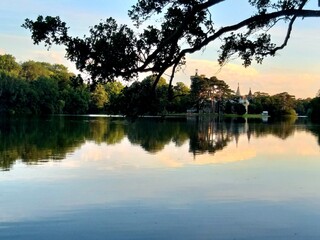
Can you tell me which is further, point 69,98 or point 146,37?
point 69,98

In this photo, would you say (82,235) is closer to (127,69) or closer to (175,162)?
(127,69)

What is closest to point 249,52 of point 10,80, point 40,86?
point 10,80

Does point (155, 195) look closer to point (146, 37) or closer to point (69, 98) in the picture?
point (146, 37)

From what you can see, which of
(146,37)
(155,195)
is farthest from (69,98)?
(146,37)

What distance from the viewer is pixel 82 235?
26.7 ft

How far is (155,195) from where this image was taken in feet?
38.8

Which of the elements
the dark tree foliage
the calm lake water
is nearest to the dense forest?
the calm lake water

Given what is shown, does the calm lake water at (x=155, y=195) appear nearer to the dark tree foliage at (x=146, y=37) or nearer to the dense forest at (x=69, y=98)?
the dark tree foliage at (x=146, y=37)

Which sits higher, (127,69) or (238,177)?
(127,69)

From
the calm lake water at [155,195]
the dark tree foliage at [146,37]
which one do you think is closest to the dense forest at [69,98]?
the calm lake water at [155,195]

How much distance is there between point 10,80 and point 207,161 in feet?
184

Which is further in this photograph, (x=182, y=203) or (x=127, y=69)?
(x=182, y=203)

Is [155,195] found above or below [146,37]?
below

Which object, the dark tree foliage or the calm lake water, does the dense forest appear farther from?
the dark tree foliage
